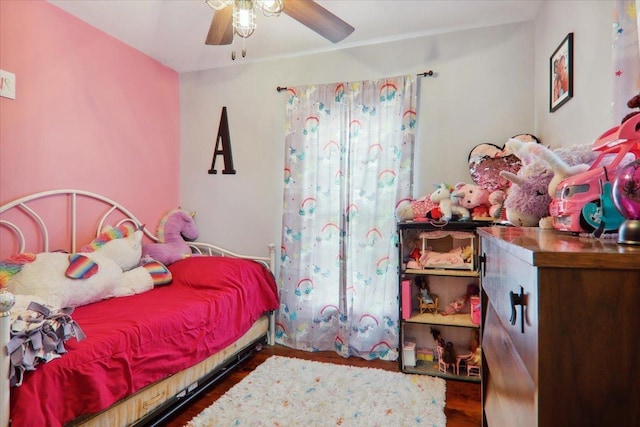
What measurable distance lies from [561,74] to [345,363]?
2.24 m

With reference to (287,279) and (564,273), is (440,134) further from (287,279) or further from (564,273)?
(564,273)

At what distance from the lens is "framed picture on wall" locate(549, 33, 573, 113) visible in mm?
1717

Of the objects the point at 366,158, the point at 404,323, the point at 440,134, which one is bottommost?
the point at 404,323

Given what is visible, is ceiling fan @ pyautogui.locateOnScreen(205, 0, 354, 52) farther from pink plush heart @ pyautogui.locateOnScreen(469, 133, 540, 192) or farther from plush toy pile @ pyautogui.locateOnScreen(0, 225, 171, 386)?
plush toy pile @ pyautogui.locateOnScreen(0, 225, 171, 386)

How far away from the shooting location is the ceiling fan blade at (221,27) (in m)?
1.68

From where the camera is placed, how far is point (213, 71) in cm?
318

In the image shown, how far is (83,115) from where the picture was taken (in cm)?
244

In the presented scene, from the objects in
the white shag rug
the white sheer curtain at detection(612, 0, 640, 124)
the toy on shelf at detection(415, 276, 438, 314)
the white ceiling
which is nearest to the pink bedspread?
the white shag rug

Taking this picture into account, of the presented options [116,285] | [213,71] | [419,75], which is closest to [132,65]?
[213,71]

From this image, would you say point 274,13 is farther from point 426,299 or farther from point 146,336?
point 426,299

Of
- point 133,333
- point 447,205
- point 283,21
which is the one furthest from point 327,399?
point 283,21

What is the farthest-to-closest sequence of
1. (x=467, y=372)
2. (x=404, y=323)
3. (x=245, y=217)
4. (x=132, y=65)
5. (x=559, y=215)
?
1. (x=245, y=217)
2. (x=132, y=65)
3. (x=404, y=323)
4. (x=467, y=372)
5. (x=559, y=215)

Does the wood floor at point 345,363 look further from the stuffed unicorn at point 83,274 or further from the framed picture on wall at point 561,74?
the framed picture on wall at point 561,74

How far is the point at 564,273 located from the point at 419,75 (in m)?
2.37
